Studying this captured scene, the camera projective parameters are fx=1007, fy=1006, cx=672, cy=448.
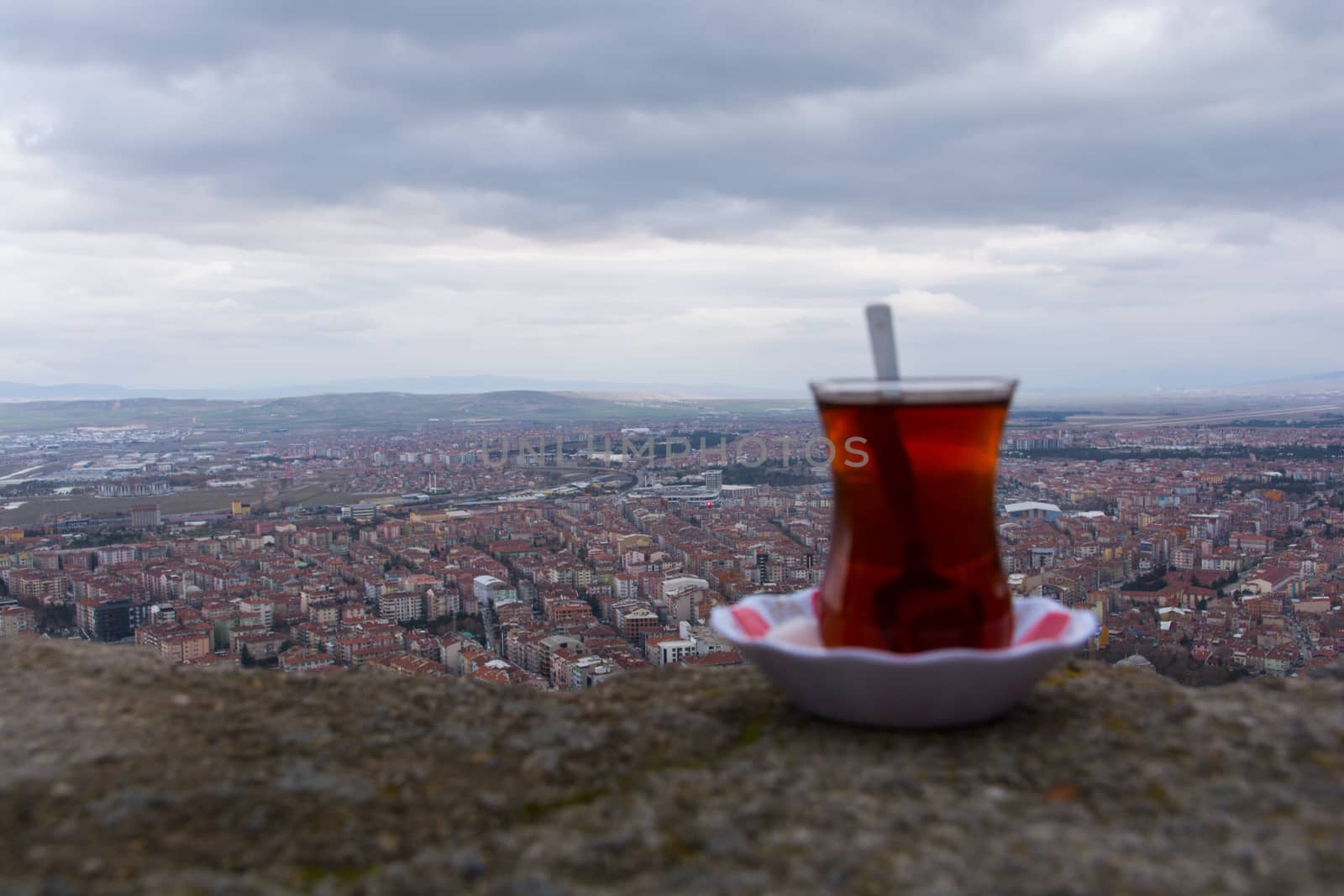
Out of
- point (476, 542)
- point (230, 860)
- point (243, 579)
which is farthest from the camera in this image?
point (476, 542)

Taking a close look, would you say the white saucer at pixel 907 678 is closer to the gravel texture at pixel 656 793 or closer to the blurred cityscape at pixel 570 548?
the gravel texture at pixel 656 793

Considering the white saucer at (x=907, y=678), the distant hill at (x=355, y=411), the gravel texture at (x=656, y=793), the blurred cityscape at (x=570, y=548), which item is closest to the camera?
the gravel texture at (x=656, y=793)

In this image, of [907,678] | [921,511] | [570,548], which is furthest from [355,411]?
[907,678]

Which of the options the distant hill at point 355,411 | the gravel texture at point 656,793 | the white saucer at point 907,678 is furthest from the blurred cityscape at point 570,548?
the distant hill at point 355,411

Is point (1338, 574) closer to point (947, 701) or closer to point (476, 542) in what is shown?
point (476, 542)

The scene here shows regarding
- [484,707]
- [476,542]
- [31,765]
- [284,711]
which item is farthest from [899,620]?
[476,542]

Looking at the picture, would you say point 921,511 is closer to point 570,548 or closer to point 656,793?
point 656,793
